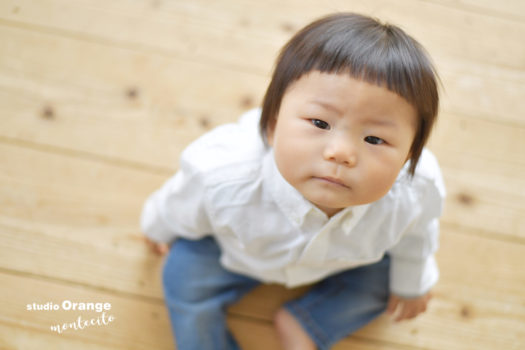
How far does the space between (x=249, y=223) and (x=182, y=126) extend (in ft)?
1.12

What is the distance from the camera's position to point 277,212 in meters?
0.59

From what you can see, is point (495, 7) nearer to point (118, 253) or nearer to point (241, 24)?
point (241, 24)

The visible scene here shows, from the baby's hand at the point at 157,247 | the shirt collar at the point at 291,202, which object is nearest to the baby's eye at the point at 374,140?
the shirt collar at the point at 291,202

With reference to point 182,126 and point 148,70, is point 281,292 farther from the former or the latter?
point 148,70

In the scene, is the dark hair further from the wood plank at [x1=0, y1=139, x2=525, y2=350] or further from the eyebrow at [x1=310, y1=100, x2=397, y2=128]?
the wood plank at [x1=0, y1=139, x2=525, y2=350]

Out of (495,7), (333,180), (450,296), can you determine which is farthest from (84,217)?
(495,7)

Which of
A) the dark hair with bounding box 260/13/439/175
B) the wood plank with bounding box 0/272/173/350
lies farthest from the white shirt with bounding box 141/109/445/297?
the wood plank with bounding box 0/272/173/350

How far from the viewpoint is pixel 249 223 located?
601mm

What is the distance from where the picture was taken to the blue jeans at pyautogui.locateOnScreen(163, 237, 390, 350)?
735mm

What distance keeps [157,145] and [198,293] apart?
28cm

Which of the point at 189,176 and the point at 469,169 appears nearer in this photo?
the point at 189,176

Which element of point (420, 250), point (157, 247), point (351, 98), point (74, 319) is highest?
point (351, 98)

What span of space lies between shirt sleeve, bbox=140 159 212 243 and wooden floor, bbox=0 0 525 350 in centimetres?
10

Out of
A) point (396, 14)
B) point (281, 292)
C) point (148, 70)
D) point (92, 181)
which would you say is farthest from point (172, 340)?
point (396, 14)
